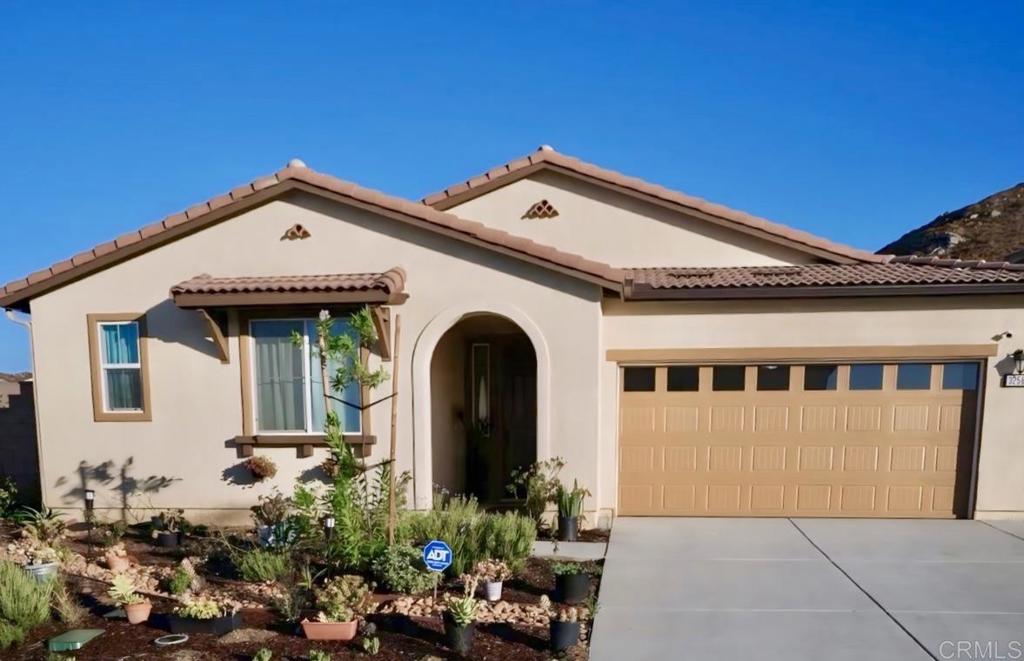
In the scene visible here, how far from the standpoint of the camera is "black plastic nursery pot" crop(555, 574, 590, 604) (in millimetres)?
5039

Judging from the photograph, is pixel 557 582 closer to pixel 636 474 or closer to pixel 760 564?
pixel 760 564

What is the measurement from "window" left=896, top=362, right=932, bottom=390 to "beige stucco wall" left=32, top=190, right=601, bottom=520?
13.9 ft

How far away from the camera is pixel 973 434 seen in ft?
24.3

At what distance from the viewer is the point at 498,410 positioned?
9.88 metres

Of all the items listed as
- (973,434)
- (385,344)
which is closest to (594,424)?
(385,344)

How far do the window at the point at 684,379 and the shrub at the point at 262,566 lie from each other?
5.34 meters

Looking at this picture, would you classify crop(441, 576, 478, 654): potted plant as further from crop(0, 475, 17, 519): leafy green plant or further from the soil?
crop(0, 475, 17, 519): leafy green plant

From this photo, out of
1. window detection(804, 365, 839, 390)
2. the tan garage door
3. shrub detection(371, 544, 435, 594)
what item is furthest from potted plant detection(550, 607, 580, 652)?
window detection(804, 365, 839, 390)

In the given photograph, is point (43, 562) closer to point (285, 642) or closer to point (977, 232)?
point (285, 642)

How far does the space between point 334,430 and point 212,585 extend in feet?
6.63

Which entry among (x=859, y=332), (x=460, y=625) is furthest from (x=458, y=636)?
(x=859, y=332)

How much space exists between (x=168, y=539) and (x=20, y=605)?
7.43 feet

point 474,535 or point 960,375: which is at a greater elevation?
point 960,375

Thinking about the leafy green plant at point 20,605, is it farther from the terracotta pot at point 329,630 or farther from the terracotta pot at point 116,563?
the terracotta pot at point 329,630
